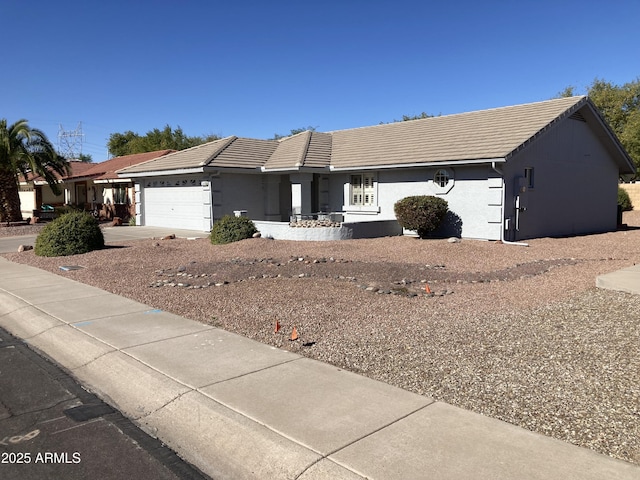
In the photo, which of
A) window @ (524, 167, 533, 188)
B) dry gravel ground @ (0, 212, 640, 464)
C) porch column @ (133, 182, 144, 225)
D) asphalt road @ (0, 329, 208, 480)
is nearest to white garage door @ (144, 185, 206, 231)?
porch column @ (133, 182, 144, 225)

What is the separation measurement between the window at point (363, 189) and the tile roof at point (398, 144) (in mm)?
770

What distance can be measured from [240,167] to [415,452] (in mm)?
19729

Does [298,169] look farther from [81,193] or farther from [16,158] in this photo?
[81,193]

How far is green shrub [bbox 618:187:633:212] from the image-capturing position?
34.2 metres

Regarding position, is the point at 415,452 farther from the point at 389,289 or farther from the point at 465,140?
the point at 465,140

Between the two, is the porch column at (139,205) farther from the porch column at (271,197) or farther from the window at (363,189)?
the window at (363,189)

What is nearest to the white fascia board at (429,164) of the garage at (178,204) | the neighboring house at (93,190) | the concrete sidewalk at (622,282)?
the garage at (178,204)

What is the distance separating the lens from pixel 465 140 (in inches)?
760

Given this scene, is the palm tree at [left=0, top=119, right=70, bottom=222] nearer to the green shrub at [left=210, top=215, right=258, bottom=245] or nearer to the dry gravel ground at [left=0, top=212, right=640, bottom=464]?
the dry gravel ground at [left=0, top=212, right=640, bottom=464]

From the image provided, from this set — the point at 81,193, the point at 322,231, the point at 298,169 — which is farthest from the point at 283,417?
the point at 81,193

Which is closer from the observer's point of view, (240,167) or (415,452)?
(415,452)

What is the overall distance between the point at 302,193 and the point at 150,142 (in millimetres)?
48108

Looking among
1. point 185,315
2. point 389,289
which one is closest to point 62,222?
point 185,315

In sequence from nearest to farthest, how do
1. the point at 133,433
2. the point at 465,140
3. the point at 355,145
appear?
the point at 133,433, the point at 465,140, the point at 355,145
